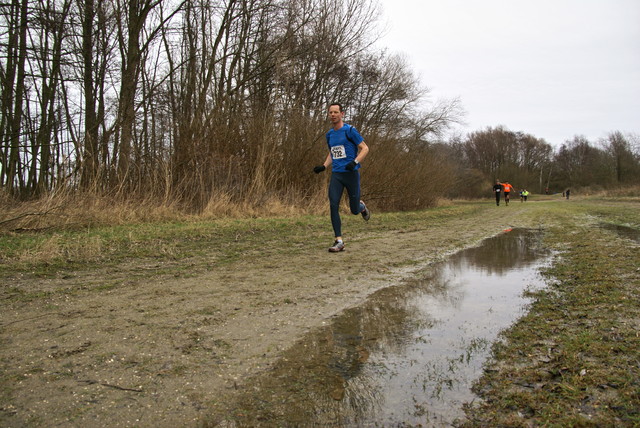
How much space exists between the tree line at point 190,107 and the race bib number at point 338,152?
5440 millimetres

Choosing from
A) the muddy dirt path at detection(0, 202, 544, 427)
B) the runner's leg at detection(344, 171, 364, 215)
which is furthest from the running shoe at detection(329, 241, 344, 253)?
the muddy dirt path at detection(0, 202, 544, 427)

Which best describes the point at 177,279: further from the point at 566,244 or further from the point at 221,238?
the point at 566,244

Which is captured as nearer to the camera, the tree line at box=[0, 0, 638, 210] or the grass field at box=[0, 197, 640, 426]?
the grass field at box=[0, 197, 640, 426]

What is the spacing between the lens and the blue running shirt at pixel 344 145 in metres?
6.74

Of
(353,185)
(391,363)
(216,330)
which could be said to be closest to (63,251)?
(216,330)

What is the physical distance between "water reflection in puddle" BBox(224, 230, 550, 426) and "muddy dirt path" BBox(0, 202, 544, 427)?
0.17 metres

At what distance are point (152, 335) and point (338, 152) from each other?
4.59 metres

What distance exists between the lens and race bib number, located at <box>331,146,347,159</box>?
675 cm

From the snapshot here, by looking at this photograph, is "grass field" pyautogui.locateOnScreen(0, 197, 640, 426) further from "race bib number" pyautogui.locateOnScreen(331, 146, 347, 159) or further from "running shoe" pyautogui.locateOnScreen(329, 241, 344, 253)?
"race bib number" pyautogui.locateOnScreen(331, 146, 347, 159)

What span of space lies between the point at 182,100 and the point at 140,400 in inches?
662

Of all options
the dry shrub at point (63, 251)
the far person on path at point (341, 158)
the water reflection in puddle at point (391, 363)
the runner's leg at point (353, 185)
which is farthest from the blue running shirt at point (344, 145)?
the dry shrub at point (63, 251)

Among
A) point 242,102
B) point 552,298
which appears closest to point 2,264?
point 552,298

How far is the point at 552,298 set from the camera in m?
3.57

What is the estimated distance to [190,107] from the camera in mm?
14914
